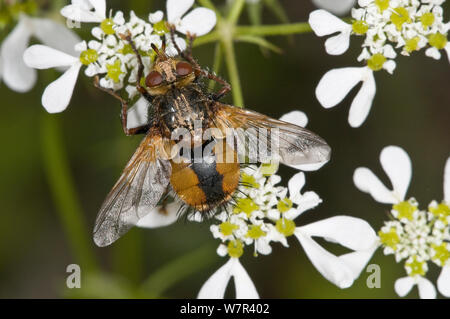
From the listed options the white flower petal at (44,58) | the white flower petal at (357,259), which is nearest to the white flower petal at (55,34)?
the white flower petal at (44,58)

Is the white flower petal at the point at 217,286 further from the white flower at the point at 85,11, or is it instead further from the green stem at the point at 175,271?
the white flower at the point at 85,11

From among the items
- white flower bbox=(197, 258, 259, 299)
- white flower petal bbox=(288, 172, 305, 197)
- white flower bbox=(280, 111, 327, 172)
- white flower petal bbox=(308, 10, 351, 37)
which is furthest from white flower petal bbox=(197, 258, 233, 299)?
white flower petal bbox=(308, 10, 351, 37)

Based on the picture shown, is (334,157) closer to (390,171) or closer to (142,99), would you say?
(390,171)

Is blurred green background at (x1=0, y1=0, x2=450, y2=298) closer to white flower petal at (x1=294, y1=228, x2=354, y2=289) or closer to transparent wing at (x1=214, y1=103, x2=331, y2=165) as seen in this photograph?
white flower petal at (x1=294, y1=228, x2=354, y2=289)

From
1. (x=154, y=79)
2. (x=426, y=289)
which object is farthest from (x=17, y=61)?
(x=426, y=289)

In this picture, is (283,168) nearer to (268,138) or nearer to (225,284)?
(225,284)

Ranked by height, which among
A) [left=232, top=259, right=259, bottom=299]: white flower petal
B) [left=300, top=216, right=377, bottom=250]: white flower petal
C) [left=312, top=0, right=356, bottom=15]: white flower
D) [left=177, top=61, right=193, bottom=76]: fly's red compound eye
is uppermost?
[left=312, top=0, right=356, bottom=15]: white flower
